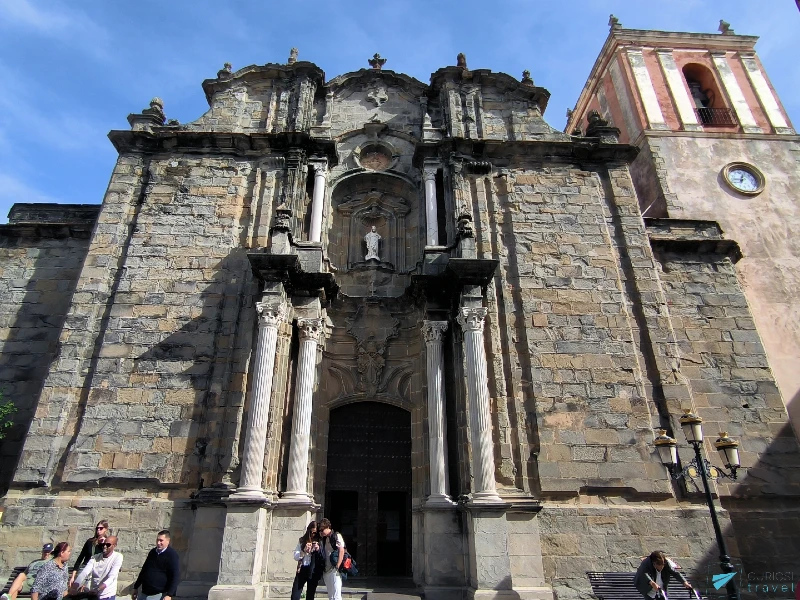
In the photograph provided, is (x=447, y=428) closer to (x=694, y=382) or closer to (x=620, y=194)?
(x=694, y=382)

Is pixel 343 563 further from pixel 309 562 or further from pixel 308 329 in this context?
pixel 308 329

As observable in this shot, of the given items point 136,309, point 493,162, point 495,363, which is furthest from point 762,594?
point 136,309

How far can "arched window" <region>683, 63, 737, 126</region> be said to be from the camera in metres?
18.4

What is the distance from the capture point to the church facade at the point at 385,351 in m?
9.38

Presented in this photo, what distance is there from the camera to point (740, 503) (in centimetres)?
1009

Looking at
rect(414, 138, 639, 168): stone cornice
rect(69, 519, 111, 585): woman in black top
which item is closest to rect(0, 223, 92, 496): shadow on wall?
rect(69, 519, 111, 585): woman in black top

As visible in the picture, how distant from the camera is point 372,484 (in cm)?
1081

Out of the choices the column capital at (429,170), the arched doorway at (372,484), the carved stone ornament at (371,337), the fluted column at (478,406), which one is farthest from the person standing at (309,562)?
the column capital at (429,170)

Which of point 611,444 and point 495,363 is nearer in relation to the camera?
point 611,444

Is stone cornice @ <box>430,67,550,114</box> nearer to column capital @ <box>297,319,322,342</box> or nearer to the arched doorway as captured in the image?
column capital @ <box>297,319,322,342</box>

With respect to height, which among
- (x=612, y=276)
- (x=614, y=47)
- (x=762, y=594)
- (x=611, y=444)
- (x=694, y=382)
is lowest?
(x=762, y=594)

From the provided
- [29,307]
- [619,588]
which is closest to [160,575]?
[619,588]

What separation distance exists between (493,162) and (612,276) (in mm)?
4156

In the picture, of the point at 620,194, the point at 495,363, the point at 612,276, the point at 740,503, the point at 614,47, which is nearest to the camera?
the point at 740,503
